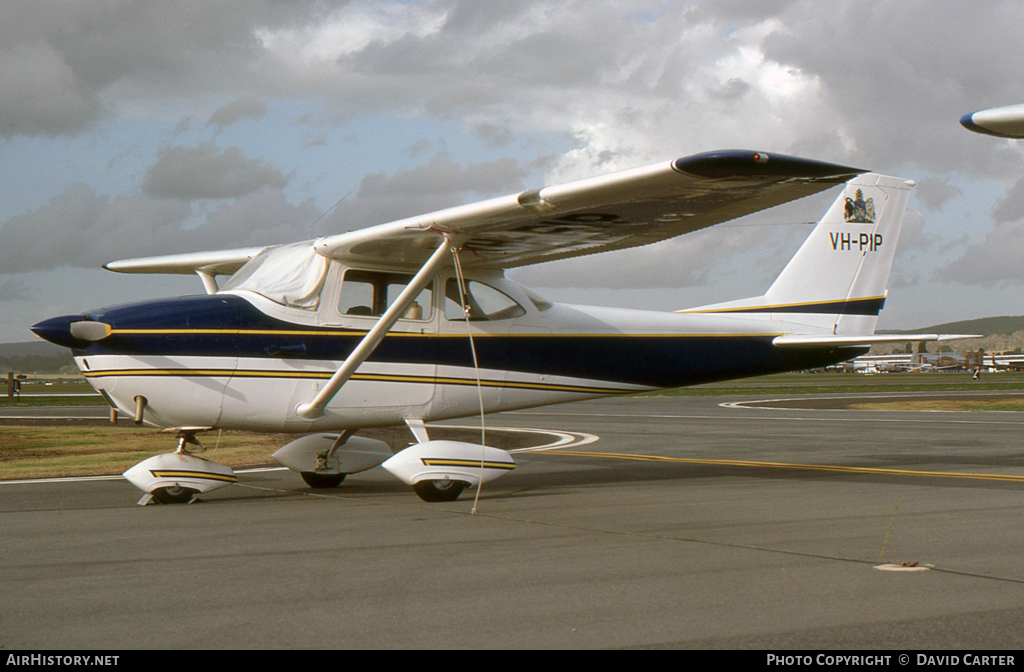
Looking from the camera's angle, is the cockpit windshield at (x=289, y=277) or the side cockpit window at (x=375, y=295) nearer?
the cockpit windshield at (x=289, y=277)

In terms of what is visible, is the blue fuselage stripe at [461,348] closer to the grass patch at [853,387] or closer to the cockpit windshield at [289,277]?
the cockpit windshield at [289,277]

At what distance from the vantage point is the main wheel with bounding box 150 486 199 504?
8664mm

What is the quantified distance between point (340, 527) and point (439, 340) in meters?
2.86

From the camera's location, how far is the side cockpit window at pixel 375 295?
9.30 metres

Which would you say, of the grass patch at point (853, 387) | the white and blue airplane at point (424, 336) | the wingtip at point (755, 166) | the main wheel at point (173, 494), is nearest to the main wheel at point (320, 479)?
the white and blue airplane at point (424, 336)

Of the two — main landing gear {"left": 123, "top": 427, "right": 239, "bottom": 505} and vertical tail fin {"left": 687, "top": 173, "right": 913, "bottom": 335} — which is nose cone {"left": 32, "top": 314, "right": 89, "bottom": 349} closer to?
main landing gear {"left": 123, "top": 427, "right": 239, "bottom": 505}

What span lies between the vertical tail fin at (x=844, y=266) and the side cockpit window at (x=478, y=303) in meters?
3.41

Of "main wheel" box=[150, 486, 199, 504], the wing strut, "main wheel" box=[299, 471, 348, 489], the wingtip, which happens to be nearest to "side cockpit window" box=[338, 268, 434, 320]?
the wing strut

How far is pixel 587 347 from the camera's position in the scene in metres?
10.6

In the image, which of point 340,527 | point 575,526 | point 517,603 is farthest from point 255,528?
point 517,603

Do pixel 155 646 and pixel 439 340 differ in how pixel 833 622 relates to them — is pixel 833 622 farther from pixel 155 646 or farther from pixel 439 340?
pixel 439 340

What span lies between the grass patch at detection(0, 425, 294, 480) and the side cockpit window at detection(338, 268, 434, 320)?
4.42 metres

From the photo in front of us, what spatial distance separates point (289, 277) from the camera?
360 inches

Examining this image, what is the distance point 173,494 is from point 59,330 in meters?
1.90
